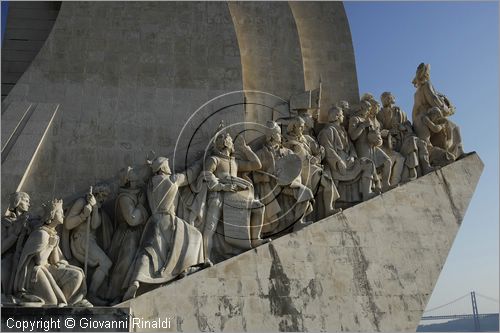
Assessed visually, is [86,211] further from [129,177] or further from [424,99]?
[424,99]

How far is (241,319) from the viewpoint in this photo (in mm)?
7730

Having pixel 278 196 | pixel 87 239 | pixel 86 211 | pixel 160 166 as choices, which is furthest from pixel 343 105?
pixel 87 239

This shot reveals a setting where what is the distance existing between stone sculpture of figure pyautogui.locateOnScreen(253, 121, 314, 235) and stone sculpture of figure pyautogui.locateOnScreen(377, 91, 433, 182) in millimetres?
1681

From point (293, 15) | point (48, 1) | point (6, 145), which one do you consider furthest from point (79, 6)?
point (293, 15)

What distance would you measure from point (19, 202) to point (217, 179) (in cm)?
234

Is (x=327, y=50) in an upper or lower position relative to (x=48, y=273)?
upper

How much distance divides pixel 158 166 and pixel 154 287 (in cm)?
151

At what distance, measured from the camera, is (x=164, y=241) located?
25.7 ft

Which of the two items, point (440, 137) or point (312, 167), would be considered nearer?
point (312, 167)

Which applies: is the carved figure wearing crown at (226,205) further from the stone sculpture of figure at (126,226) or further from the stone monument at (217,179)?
the stone sculpture of figure at (126,226)

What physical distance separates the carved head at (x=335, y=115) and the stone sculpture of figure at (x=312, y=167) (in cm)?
55

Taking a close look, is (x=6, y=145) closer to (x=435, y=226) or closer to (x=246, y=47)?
(x=246, y=47)

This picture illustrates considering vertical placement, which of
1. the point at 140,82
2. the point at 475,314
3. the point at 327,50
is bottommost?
the point at 475,314

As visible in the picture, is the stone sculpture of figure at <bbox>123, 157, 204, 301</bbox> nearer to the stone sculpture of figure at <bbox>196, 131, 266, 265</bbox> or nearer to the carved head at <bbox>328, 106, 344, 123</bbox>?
the stone sculpture of figure at <bbox>196, 131, 266, 265</bbox>
